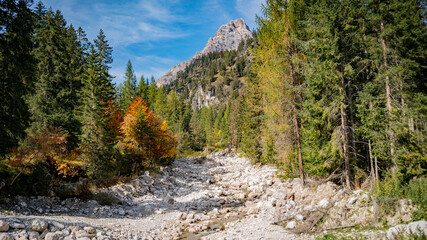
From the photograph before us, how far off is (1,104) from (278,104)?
16.6m

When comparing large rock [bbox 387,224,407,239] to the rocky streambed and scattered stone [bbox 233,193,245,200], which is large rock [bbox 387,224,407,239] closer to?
the rocky streambed

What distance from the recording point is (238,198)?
19.9 metres

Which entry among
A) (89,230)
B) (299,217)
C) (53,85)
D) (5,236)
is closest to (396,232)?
(299,217)

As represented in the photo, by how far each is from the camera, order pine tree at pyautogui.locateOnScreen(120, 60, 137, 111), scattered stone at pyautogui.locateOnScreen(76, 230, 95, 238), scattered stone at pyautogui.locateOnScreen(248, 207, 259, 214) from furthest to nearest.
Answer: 1. pine tree at pyautogui.locateOnScreen(120, 60, 137, 111)
2. scattered stone at pyautogui.locateOnScreen(248, 207, 259, 214)
3. scattered stone at pyautogui.locateOnScreen(76, 230, 95, 238)

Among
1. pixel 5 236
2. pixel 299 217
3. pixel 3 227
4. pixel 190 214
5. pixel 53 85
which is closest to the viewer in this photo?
pixel 5 236

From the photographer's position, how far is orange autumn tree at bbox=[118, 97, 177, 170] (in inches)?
952

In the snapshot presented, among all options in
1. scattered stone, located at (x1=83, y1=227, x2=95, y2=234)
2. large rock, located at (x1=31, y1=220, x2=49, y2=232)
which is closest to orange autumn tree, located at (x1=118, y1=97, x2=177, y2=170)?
scattered stone, located at (x1=83, y1=227, x2=95, y2=234)

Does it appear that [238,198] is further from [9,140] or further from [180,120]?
[180,120]

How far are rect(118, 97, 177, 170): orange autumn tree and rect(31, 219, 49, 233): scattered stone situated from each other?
15.0 meters

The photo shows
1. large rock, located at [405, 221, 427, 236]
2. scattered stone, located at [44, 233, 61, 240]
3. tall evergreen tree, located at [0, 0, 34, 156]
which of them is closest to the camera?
large rock, located at [405, 221, 427, 236]

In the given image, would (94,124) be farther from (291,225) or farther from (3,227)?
(291,225)

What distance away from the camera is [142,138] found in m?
25.5

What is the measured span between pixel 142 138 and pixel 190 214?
13.3 metres

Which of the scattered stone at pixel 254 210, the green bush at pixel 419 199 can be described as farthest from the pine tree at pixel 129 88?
the green bush at pixel 419 199
